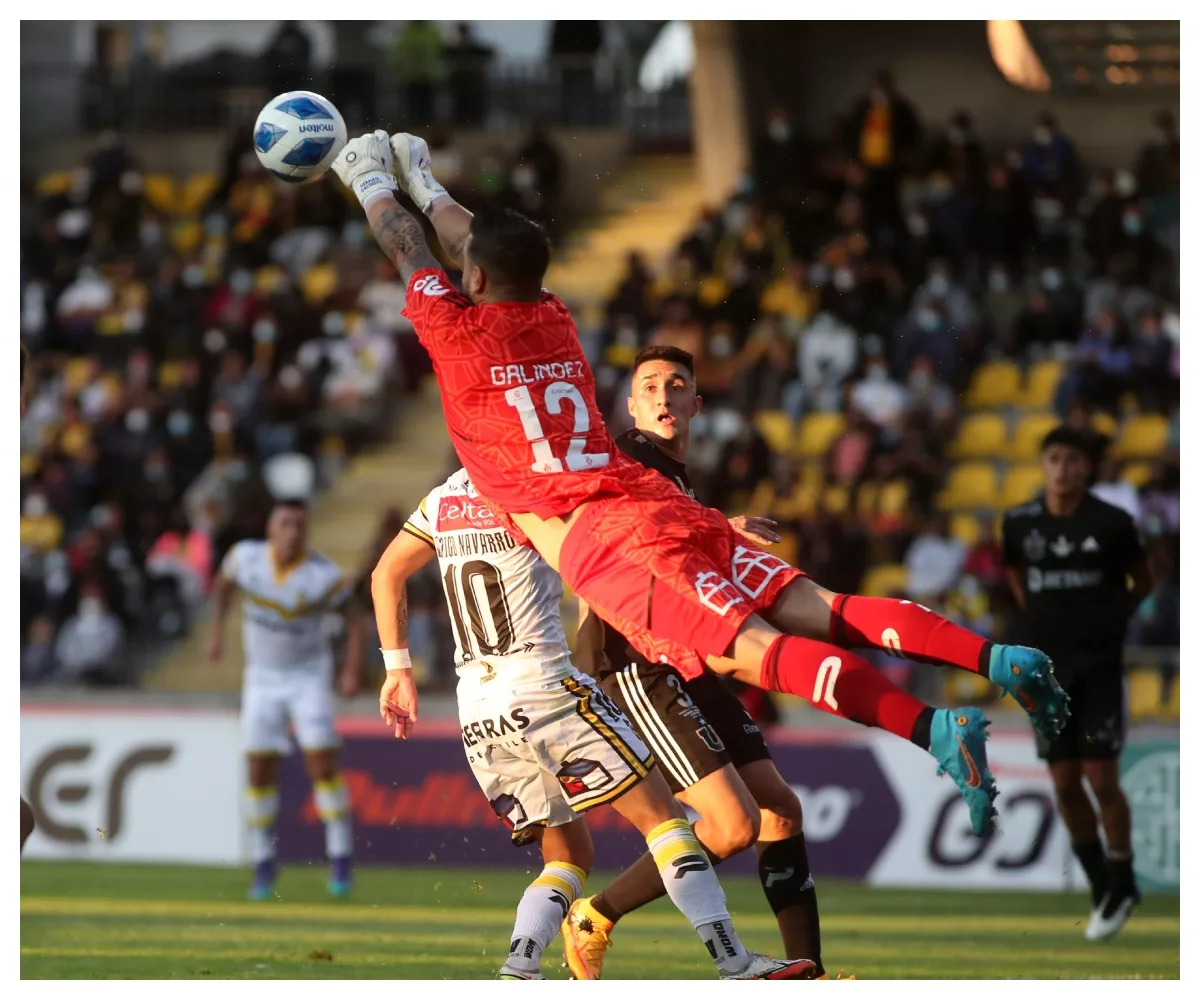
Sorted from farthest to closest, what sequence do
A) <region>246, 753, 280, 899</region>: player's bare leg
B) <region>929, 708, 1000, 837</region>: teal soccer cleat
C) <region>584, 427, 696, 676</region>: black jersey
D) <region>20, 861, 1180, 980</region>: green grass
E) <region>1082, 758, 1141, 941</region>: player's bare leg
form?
<region>246, 753, 280, 899</region>: player's bare leg, <region>1082, 758, 1141, 941</region>: player's bare leg, <region>20, 861, 1180, 980</region>: green grass, <region>584, 427, 696, 676</region>: black jersey, <region>929, 708, 1000, 837</region>: teal soccer cleat

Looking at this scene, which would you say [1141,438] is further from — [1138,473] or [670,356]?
[670,356]

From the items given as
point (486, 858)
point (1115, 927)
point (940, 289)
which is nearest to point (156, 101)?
point (940, 289)

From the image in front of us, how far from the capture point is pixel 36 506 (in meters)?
18.5

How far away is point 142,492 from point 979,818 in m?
13.9

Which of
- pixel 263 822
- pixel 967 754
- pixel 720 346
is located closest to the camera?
pixel 967 754

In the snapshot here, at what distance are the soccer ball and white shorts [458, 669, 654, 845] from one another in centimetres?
204

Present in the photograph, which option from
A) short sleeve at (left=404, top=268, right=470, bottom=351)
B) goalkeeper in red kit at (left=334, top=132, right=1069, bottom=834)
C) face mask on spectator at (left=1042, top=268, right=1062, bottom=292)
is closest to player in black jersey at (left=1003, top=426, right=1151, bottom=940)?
goalkeeper in red kit at (left=334, top=132, right=1069, bottom=834)

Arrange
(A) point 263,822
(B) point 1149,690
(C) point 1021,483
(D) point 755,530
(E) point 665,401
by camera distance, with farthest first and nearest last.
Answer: (C) point 1021,483 < (B) point 1149,690 < (A) point 263,822 < (E) point 665,401 < (D) point 755,530

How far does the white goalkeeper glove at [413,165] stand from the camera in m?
6.73

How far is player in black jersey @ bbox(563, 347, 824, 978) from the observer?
6.56m

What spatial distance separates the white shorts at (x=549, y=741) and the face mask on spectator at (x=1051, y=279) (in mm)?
11594

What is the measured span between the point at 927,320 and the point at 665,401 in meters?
10.1

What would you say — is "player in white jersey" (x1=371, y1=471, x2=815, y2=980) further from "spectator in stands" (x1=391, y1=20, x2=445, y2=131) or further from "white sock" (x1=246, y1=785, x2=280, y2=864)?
"spectator in stands" (x1=391, y1=20, x2=445, y2=131)

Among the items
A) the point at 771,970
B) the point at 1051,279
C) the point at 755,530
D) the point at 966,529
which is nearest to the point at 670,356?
the point at 755,530
